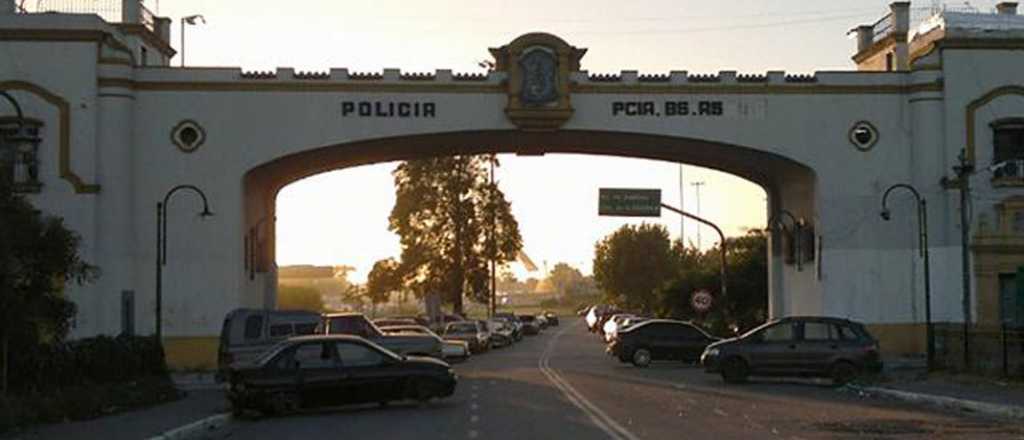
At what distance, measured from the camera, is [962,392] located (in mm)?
27266

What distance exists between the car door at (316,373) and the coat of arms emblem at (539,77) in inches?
765

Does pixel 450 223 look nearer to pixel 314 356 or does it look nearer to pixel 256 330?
pixel 256 330

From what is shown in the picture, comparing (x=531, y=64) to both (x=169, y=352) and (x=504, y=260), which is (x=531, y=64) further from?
(x=504, y=260)

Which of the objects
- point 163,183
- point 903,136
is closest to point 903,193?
point 903,136

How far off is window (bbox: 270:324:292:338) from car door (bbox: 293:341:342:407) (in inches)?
301

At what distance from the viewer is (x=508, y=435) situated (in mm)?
19969

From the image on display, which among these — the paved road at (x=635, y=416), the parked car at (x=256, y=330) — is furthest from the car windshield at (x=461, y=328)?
the parked car at (x=256, y=330)

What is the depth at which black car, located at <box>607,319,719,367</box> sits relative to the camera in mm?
45000

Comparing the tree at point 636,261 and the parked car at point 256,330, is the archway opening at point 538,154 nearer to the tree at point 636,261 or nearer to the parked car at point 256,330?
the parked car at point 256,330

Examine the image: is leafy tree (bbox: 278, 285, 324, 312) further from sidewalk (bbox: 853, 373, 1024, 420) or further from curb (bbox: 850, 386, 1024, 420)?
curb (bbox: 850, 386, 1024, 420)

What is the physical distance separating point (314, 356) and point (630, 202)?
27173 mm

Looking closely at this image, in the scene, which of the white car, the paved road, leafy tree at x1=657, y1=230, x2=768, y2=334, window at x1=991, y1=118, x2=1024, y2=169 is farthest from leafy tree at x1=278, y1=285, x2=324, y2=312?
the paved road

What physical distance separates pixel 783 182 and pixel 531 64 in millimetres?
11383

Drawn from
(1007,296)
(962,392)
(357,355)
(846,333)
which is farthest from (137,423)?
(1007,296)
